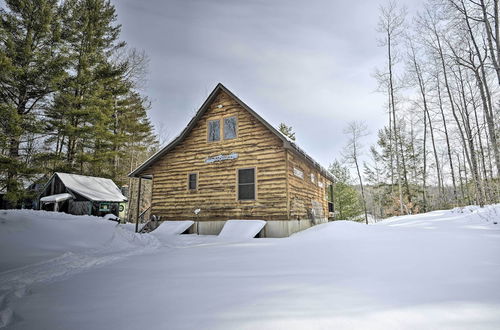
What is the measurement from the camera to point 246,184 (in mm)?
10836

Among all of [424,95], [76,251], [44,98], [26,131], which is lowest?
[76,251]

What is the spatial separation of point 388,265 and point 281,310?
2421mm

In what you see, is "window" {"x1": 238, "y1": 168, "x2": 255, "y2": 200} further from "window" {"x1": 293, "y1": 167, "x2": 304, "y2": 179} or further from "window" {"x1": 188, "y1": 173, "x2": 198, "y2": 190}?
"window" {"x1": 188, "y1": 173, "x2": 198, "y2": 190}

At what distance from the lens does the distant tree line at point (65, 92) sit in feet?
53.3

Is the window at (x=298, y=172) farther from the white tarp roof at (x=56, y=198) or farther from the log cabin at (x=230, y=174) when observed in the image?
the white tarp roof at (x=56, y=198)

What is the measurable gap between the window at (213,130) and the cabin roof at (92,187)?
11.8 m

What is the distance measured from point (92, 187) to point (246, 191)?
50.2ft

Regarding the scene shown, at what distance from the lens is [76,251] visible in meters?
5.39

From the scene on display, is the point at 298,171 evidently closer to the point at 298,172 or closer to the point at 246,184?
the point at 298,172

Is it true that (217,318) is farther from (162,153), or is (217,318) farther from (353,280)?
(162,153)

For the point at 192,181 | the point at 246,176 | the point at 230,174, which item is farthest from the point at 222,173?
the point at 192,181

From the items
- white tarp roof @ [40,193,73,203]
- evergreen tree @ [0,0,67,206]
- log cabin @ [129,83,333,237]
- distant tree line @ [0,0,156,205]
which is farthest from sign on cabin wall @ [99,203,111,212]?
log cabin @ [129,83,333,237]

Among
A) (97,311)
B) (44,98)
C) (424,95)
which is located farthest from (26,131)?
(424,95)

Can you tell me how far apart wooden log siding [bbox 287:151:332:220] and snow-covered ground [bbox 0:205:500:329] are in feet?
17.1
